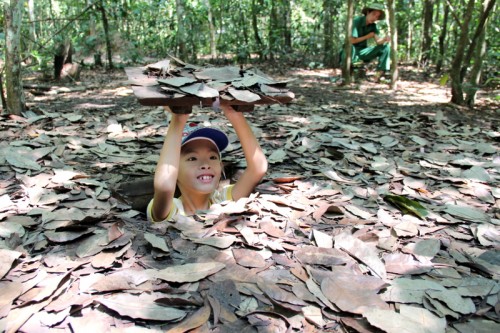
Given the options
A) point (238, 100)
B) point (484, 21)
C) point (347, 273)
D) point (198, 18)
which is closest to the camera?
point (347, 273)

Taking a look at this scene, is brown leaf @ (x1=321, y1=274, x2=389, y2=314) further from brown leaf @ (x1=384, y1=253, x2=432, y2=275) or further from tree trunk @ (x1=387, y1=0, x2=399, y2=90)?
tree trunk @ (x1=387, y1=0, x2=399, y2=90)

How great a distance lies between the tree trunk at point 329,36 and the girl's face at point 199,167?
7.53m

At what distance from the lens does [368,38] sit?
7.89 metres

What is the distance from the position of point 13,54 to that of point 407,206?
3.96 metres

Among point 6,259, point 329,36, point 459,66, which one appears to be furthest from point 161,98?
point 329,36

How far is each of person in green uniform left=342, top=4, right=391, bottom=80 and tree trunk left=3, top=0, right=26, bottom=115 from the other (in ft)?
18.4

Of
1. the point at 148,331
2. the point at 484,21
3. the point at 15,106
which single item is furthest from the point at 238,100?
the point at 484,21

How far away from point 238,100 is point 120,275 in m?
1.07

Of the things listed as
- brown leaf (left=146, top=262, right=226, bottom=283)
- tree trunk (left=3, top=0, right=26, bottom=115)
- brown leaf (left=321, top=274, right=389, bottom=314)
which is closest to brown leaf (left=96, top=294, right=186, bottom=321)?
brown leaf (left=146, top=262, right=226, bottom=283)

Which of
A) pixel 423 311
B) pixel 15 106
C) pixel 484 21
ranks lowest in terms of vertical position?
pixel 423 311

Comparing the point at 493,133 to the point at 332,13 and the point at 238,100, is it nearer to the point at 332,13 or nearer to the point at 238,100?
the point at 238,100

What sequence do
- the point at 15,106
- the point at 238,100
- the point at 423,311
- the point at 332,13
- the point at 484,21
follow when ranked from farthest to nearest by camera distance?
the point at 332,13
the point at 484,21
the point at 15,106
the point at 238,100
the point at 423,311

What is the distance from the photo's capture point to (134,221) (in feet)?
7.50

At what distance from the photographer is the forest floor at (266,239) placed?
5.15ft
